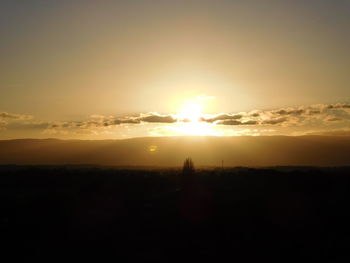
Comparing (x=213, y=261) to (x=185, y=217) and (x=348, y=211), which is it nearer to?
(x=185, y=217)

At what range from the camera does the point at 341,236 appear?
54.6 feet

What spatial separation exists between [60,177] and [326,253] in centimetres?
3798

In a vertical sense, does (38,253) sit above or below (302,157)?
below

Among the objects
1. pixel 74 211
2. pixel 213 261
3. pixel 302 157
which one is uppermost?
pixel 302 157

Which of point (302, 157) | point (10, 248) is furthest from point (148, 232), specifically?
point (302, 157)

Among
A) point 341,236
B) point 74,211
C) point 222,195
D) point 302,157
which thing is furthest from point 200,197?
point 302,157

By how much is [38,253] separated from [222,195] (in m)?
14.9

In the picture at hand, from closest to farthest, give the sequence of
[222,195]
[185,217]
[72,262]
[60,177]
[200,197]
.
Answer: [72,262], [185,217], [200,197], [222,195], [60,177]

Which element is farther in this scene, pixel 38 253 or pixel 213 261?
pixel 38 253

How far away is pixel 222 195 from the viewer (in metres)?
26.9

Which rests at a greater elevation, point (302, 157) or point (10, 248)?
point (302, 157)

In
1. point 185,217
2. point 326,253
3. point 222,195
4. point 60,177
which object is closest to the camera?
point 326,253

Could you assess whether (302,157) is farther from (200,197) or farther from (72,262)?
(72,262)

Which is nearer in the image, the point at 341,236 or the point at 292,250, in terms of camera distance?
the point at 292,250
